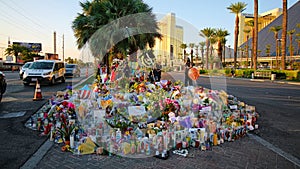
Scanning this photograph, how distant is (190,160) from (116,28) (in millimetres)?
10404

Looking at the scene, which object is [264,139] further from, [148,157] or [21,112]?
[21,112]

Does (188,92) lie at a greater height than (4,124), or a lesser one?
greater

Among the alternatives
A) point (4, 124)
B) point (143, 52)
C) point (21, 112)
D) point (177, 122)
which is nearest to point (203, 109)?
point (177, 122)

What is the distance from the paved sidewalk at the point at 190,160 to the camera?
334 centimetres

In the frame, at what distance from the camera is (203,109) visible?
525 centimetres

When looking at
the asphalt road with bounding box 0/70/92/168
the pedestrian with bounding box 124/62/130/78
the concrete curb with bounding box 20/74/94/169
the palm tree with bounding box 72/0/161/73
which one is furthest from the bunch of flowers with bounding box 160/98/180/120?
the palm tree with bounding box 72/0/161/73

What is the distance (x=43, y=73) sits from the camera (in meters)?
13.3

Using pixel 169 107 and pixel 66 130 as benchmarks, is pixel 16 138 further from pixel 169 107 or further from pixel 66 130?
pixel 169 107

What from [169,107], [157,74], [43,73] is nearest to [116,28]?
[157,74]

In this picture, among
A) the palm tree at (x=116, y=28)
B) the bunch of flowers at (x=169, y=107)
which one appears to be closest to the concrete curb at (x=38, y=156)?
the bunch of flowers at (x=169, y=107)

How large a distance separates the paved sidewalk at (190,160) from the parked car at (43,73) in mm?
10347

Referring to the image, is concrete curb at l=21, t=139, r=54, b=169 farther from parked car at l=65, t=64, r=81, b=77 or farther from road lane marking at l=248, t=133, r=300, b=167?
parked car at l=65, t=64, r=81, b=77

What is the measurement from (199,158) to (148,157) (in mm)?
812

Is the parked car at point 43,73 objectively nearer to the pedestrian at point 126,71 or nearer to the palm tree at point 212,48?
the pedestrian at point 126,71
